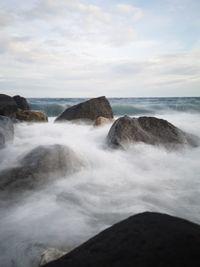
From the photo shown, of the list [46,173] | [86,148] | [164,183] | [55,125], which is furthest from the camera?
[55,125]

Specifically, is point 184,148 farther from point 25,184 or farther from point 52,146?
point 25,184

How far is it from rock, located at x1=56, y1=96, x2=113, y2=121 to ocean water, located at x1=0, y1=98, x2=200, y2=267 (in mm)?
3120

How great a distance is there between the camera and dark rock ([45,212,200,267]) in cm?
162

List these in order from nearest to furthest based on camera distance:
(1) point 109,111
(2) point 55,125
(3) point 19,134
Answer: (3) point 19,134
(2) point 55,125
(1) point 109,111

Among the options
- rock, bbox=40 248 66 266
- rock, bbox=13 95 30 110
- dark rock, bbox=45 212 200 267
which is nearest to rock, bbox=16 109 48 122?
rock, bbox=13 95 30 110

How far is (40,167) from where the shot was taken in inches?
186

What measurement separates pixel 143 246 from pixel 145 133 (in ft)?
17.4

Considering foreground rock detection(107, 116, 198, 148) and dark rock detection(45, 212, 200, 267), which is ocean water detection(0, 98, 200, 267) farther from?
dark rock detection(45, 212, 200, 267)

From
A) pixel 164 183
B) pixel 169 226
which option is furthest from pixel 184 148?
pixel 169 226

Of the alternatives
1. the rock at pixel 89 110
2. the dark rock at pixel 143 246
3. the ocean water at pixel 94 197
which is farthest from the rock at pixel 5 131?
the dark rock at pixel 143 246

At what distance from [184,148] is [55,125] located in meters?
4.66

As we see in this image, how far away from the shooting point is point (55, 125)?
989 centimetres

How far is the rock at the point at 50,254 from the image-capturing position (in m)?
2.56

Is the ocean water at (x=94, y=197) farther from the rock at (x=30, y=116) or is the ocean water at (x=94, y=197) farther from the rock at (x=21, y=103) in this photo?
the rock at (x=21, y=103)
